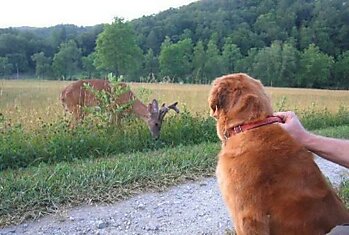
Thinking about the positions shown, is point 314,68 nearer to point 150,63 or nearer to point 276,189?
point 150,63

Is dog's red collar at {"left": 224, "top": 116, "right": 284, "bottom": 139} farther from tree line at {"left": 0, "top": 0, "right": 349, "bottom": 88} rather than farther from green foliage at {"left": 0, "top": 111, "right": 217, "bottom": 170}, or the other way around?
tree line at {"left": 0, "top": 0, "right": 349, "bottom": 88}

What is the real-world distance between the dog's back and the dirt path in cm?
225

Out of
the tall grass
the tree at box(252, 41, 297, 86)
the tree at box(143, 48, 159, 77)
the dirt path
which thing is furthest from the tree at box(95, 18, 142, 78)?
the dirt path

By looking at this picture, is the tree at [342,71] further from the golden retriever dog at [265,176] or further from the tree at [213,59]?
the golden retriever dog at [265,176]

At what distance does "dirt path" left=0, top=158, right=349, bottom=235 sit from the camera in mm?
5164

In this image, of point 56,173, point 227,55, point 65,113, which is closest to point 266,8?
point 227,55

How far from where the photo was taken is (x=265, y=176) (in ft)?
10.0

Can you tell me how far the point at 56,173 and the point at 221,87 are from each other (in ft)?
12.8

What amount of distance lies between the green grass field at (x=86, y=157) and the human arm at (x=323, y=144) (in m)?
2.99

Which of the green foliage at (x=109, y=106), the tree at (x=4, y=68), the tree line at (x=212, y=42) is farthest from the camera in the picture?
the tree line at (x=212, y=42)

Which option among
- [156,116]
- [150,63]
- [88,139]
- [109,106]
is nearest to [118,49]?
[150,63]

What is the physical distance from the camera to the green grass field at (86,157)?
5789 mm

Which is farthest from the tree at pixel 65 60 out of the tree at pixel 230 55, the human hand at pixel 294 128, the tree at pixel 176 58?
the human hand at pixel 294 128

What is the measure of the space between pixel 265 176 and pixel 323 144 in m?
0.49
